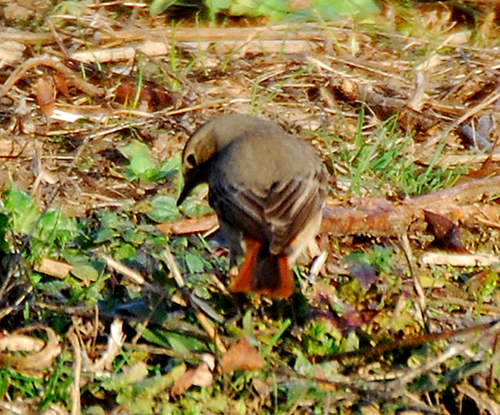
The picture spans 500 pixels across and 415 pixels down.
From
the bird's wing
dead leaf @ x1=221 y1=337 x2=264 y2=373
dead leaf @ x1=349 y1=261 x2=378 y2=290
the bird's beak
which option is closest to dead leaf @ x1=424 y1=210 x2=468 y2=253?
dead leaf @ x1=349 y1=261 x2=378 y2=290

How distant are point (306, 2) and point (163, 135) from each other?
244cm

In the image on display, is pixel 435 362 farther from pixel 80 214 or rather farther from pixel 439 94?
pixel 439 94

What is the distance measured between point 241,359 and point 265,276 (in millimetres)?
491

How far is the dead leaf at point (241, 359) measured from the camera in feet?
15.4

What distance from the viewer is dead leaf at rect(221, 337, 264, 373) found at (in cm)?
471

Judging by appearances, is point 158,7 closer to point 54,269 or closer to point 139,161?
point 139,161

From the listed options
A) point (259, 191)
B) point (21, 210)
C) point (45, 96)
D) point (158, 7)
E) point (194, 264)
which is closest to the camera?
point (259, 191)

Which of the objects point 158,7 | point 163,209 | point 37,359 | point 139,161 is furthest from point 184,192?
point 158,7

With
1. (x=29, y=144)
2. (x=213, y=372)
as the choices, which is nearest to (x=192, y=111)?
(x=29, y=144)

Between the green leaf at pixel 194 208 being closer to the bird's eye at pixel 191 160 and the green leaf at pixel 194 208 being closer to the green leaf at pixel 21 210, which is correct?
the bird's eye at pixel 191 160

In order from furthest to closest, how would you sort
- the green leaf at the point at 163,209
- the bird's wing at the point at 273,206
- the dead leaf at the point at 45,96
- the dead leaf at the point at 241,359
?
the dead leaf at the point at 45,96
the green leaf at the point at 163,209
the bird's wing at the point at 273,206
the dead leaf at the point at 241,359

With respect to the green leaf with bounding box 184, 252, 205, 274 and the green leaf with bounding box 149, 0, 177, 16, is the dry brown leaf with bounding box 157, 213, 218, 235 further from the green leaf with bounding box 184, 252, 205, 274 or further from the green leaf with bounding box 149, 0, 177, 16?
the green leaf with bounding box 149, 0, 177, 16

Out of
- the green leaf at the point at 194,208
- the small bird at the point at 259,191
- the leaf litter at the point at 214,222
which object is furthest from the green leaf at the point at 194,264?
the green leaf at the point at 194,208

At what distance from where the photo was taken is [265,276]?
5.05 metres
